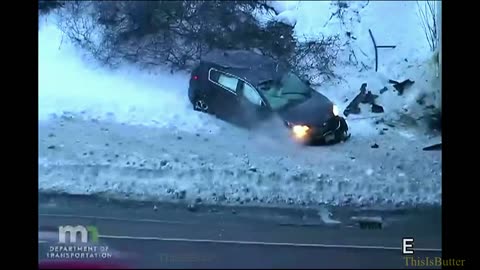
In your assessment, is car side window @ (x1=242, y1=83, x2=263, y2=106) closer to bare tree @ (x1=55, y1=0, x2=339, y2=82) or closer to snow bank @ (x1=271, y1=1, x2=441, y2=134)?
bare tree @ (x1=55, y1=0, x2=339, y2=82)

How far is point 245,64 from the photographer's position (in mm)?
3184

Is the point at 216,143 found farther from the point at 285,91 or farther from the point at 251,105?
the point at 285,91

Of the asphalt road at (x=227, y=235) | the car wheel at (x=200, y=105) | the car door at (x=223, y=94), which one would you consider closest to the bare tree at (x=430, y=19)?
the asphalt road at (x=227, y=235)

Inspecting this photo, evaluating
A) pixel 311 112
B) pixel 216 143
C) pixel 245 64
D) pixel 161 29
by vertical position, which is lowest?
pixel 216 143

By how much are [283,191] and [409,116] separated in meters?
0.70

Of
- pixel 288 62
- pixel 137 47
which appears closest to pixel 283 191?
pixel 288 62

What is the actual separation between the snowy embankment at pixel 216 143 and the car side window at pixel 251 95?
15 centimetres

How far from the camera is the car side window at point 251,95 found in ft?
10.4

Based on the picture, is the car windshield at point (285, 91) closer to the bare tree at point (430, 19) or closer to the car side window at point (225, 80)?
the car side window at point (225, 80)

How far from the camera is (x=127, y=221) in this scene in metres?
3.14

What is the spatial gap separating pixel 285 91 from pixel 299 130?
0.20 m

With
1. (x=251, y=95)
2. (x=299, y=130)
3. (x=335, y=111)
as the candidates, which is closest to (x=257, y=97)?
(x=251, y=95)

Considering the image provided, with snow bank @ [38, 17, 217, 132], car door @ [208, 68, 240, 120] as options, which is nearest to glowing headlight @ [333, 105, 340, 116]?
car door @ [208, 68, 240, 120]

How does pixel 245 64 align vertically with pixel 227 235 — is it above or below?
above
